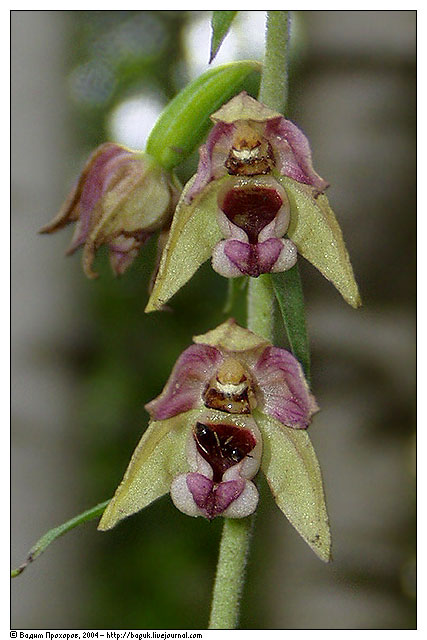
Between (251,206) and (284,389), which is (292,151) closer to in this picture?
(251,206)

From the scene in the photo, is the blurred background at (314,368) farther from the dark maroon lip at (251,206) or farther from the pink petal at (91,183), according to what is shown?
the dark maroon lip at (251,206)

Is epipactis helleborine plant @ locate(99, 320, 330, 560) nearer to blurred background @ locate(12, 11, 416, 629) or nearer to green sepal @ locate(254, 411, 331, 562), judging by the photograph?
green sepal @ locate(254, 411, 331, 562)

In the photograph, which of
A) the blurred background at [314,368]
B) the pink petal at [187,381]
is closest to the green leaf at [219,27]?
the pink petal at [187,381]

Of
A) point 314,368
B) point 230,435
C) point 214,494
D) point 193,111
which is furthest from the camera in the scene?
point 314,368

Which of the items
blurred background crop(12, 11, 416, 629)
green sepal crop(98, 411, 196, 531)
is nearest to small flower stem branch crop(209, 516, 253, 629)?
green sepal crop(98, 411, 196, 531)

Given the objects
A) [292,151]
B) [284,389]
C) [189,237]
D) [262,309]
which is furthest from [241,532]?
[292,151]
